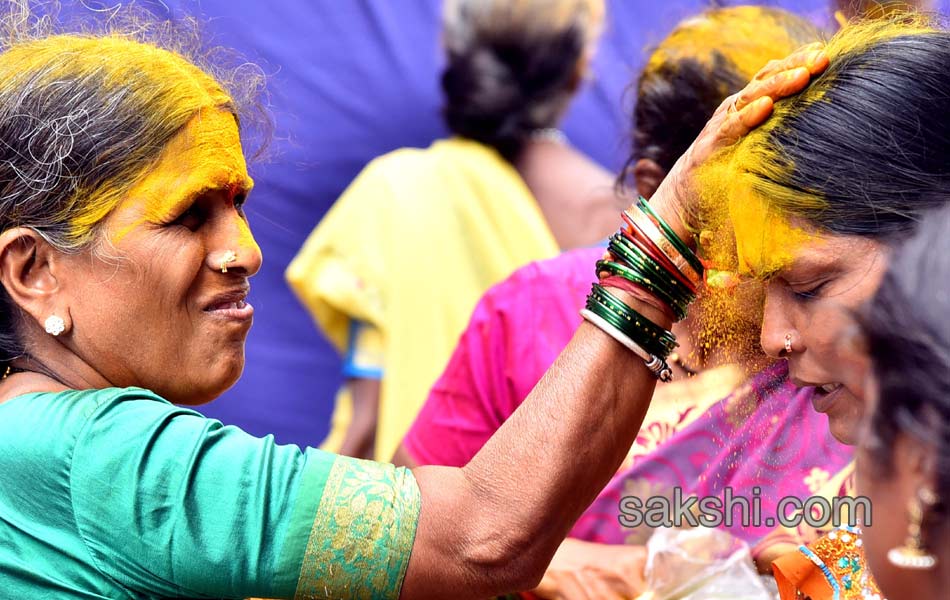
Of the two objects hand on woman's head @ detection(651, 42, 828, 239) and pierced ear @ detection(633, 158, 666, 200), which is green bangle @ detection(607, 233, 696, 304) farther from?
pierced ear @ detection(633, 158, 666, 200)

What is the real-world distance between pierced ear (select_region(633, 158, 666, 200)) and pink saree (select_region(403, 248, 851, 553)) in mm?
172

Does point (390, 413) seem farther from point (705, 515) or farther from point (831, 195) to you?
point (831, 195)

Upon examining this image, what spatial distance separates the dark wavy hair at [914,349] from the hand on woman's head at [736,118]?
0.45 meters

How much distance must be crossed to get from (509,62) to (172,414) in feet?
9.06

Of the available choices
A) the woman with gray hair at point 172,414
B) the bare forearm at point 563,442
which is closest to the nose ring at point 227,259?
the woman with gray hair at point 172,414

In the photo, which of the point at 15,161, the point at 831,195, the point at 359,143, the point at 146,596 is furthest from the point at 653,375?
the point at 359,143

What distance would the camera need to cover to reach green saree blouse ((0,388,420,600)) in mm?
1698

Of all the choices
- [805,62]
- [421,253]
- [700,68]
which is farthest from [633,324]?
[421,253]

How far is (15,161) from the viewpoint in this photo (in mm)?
1846

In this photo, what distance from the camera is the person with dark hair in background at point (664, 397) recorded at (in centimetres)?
225

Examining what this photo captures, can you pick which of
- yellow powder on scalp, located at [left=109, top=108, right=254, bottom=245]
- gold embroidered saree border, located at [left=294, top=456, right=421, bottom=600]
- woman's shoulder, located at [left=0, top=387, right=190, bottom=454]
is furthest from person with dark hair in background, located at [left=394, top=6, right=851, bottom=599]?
woman's shoulder, located at [left=0, top=387, right=190, bottom=454]

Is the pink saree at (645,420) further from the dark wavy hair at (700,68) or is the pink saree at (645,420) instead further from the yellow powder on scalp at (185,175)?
the yellow powder on scalp at (185,175)

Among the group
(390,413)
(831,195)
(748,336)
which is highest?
(831,195)

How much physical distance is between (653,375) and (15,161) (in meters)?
1.01
